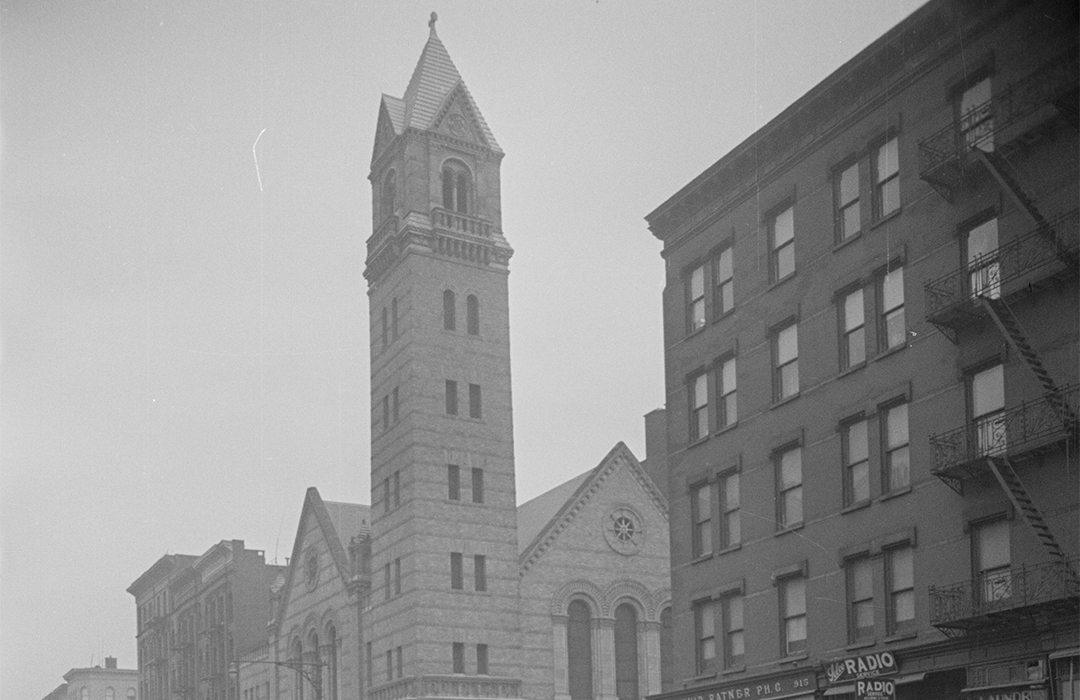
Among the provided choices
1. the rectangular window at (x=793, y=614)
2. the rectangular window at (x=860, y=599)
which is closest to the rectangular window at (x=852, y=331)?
the rectangular window at (x=860, y=599)

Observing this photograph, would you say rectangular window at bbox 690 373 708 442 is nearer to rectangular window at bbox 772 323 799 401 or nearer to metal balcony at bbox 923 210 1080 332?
rectangular window at bbox 772 323 799 401

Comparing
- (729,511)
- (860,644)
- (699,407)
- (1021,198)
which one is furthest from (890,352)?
(699,407)

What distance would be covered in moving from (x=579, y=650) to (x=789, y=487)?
29.9 m

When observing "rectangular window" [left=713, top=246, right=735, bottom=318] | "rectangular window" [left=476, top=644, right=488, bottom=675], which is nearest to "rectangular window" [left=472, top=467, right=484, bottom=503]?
"rectangular window" [left=476, top=644, right=488, bottom=675]

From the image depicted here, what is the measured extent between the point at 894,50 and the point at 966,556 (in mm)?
Result: 10304

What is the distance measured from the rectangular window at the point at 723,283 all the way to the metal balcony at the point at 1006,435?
9149 millimetres

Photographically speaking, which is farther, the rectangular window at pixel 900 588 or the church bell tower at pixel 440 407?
the church bell tower at pixel 440 407

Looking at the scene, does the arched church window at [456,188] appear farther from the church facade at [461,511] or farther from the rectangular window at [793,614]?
the rectangular window at [793,614]

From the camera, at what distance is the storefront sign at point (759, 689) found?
3209 centimetres

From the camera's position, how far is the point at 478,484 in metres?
62.4

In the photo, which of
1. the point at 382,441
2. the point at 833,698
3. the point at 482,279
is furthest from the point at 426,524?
the point at 833,698

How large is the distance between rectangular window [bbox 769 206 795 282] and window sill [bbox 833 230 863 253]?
1770mm

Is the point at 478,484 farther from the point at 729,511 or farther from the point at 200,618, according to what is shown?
the point at 200,618

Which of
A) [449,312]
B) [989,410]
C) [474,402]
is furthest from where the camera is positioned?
[449,312]
